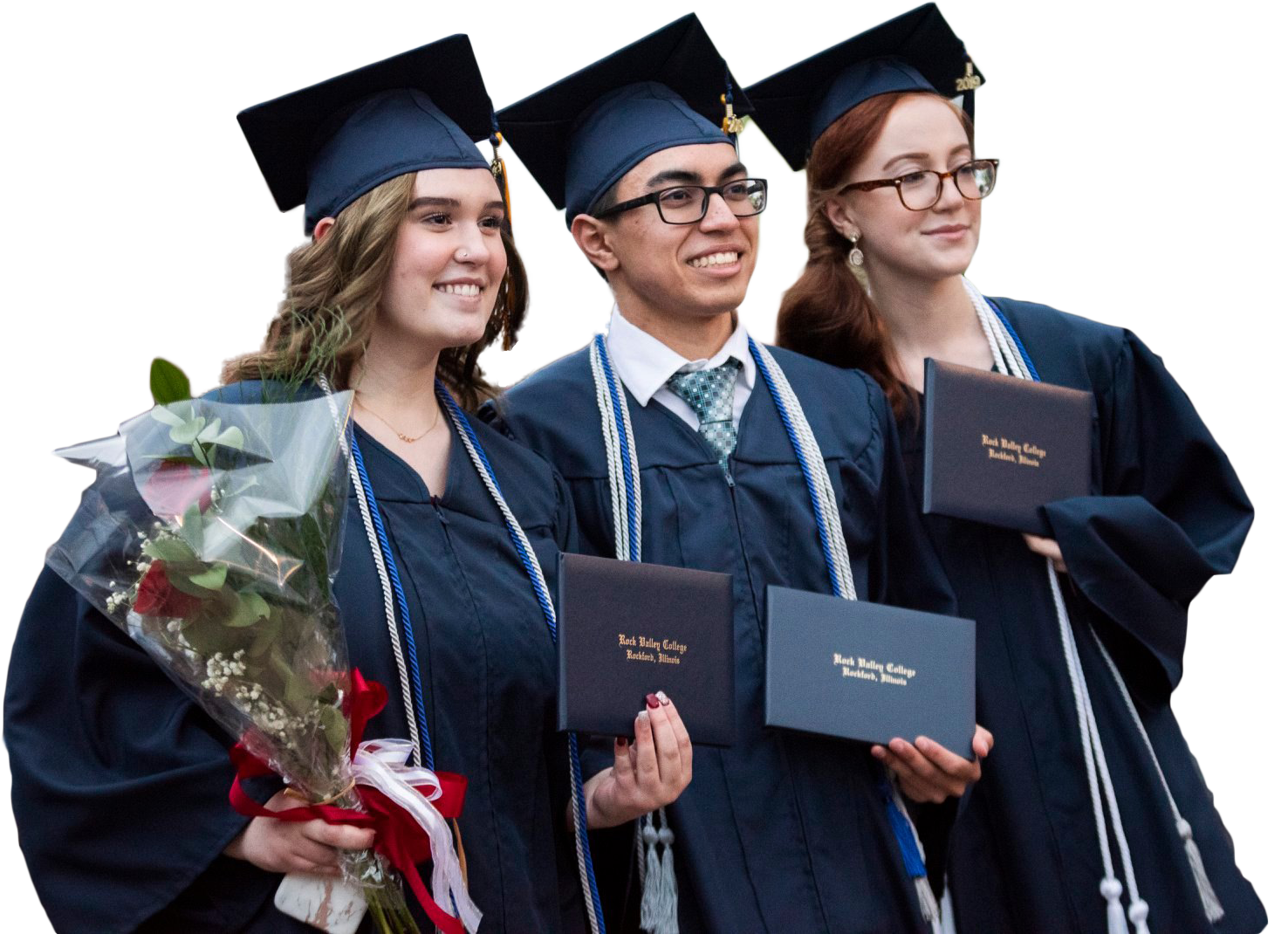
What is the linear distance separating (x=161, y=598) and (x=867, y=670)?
50.7 inches

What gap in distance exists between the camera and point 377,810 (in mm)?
2514

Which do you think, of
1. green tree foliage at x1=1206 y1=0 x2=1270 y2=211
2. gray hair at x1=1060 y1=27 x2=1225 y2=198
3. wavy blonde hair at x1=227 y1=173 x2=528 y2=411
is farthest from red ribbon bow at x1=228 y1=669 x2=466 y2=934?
green tree foliage at x1=1206 y1=0 x2=1270 y2=211

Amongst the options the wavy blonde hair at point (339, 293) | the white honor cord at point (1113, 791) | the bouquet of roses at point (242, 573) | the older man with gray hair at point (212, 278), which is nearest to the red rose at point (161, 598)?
the bouquet of roses at point (242, 573)

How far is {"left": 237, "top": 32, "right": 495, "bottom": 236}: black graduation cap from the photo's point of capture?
9.70 feet

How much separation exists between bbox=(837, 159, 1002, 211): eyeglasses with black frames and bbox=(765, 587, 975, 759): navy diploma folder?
1022mm

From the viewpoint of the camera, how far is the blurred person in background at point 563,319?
4762mm

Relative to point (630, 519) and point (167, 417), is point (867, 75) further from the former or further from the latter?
point (167, 417)

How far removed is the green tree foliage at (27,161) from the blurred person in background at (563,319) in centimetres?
210

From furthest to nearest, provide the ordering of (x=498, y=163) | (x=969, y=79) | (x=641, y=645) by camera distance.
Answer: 1. (x=969, y=79)
2. (x=498, y=163)
3. (x=641, y=645)

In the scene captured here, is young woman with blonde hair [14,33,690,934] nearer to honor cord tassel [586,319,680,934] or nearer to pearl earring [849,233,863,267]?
honor cord tassel [586,319,680,934]

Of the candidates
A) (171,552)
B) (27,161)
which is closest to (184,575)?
(171,552)

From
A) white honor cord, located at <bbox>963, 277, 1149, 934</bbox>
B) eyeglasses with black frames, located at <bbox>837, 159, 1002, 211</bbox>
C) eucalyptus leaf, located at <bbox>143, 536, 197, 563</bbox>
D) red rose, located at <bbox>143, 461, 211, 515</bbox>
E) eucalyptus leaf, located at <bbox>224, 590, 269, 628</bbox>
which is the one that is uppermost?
eyeglasses with black frames, located at <bbox>837, 159, 1002, 211</bbox>

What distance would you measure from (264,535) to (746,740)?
1.08 m

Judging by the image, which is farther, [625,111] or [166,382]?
[625,111]
